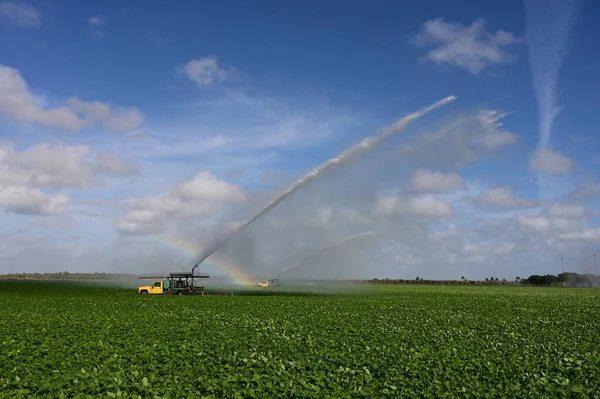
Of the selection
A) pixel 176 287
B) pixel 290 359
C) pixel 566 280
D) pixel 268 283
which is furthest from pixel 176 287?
pixel 566 280

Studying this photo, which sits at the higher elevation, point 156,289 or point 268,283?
point 156,289

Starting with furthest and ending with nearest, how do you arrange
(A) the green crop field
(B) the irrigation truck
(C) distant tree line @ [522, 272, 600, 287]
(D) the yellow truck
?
(C) distant tree line @ [522, 272, 600, 287] → (D) the yellow truck → (B) the irrigation truck → (A) the green crop field

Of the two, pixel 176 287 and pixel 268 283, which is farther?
pixel 268 283

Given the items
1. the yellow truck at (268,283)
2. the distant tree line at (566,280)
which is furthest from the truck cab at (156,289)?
the distant tree line at (566,280)

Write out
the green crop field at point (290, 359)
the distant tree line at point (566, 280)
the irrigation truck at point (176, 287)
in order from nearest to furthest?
the green crop field at point (290, 359) → the irrigation truck at point (176, 287) → the distant tree line at point (566, 280)

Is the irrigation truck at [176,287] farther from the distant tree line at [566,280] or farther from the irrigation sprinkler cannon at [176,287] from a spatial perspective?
the distant tree line at [566,280]

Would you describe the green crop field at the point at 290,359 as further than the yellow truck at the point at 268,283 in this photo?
No

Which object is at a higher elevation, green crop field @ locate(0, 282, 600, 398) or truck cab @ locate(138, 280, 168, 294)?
truck cab @ locate(138, 280, 168, 294)

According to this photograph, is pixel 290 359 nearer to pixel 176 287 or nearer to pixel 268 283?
pixel 176 287

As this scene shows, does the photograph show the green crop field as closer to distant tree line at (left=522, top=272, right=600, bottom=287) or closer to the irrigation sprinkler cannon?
the irrigation sprinkler cannon

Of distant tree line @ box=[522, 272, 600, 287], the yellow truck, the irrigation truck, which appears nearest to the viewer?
the irrigation truck

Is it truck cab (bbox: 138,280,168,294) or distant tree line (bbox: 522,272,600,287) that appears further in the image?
distant tree line (bbox: 522,272,600,287)

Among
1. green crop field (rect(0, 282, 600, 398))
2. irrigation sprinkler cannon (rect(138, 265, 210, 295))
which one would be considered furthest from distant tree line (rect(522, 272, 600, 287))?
green crop field (rect(0, 282, 600, 398))

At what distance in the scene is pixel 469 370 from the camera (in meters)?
17.8
